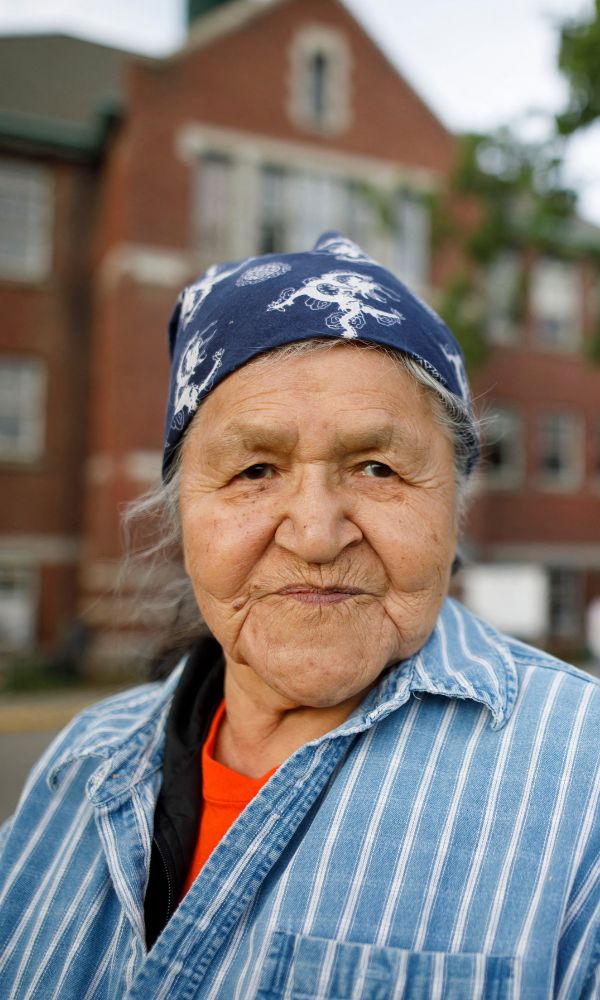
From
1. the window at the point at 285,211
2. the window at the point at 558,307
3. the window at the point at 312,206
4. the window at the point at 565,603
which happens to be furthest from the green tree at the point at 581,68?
the window at the point at 565,603

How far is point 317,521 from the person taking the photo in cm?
149

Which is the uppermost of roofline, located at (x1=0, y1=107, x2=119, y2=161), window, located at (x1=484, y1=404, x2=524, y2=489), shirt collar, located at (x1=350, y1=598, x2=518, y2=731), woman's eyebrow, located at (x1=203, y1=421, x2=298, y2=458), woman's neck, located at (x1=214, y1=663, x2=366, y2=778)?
roofline, located at (x1=0, y1=107, x2=119, y2=161)

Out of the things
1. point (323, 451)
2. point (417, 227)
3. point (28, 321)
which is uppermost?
point (417, 227)

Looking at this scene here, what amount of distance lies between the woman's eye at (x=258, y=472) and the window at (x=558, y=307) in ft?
58.7

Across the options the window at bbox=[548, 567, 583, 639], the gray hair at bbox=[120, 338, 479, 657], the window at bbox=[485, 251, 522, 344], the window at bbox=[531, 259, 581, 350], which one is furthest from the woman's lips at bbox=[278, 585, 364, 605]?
the window at bbox=[531, 259, 581, 350]

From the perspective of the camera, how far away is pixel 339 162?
14.9 metres

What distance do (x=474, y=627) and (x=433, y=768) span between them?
15.8 inches

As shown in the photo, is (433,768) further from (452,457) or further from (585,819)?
(452,457)

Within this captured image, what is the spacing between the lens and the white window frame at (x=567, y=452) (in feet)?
59.4

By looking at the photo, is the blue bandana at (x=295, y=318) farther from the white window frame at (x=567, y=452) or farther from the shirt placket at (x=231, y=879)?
the white window frame at (x=567, y=452)

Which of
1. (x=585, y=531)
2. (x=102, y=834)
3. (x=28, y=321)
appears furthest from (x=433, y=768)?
(x=585, y=531)

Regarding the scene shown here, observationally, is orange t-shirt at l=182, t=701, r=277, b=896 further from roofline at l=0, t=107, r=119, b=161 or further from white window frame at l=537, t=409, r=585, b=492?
white window frame at l=537, t=409, r=585, b=492

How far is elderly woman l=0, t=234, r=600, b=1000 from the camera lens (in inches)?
50.8

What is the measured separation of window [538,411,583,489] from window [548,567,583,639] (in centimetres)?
198
